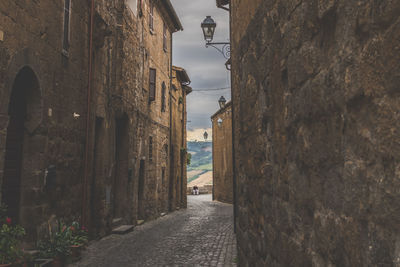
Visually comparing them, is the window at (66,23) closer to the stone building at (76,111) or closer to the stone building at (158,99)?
the stone building at (76,111)

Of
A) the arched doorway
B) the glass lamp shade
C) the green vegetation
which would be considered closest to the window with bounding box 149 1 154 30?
the glass lamp shade

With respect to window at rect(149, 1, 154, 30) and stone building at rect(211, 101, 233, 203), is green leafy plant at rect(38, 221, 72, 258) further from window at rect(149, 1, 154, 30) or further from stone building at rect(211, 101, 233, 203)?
stone building at rect(211, 101, 233, 203)

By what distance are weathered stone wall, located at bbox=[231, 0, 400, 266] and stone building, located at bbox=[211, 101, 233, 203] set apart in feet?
57.2

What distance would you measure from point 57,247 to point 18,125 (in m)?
2.11

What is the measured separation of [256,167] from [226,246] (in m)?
4.97

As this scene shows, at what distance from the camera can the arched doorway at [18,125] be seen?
6.01 metres

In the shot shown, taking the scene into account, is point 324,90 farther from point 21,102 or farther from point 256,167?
point 21,102

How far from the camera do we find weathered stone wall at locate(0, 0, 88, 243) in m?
5.39

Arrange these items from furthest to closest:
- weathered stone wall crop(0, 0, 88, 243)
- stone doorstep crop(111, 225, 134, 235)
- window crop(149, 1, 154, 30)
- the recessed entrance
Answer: window crop(149, 1, 154, 30), the recessed entrance, stone doorstep crop(111, 225, 134, 235), weathered stone wall crop(0, 0, 88, 243)

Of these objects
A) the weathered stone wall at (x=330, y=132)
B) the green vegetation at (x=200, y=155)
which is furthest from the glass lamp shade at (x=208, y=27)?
the green vegetation at (x=200, y=155)

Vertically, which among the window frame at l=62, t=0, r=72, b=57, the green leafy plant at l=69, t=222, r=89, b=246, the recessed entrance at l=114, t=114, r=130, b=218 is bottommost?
the green leafy plant at l=69, t=222, r=89, b=246

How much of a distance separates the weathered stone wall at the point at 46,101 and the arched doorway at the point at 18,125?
0.08 feet

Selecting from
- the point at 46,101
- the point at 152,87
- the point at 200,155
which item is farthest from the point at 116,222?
the point at 200,155

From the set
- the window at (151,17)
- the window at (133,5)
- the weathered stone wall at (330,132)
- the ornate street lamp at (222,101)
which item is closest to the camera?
the weathered stone wall at (330,132)
